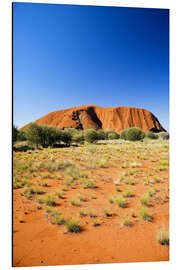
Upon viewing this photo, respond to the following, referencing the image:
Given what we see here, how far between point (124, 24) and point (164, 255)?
3.71 metres

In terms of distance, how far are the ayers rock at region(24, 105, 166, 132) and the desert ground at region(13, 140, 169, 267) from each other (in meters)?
1.00

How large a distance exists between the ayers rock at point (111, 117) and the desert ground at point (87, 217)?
100cm

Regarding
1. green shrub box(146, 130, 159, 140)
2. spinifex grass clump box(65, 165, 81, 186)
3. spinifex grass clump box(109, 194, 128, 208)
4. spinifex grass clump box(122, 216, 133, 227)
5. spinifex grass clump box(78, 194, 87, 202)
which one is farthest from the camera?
green shrub box(146, 130, 159, 140)

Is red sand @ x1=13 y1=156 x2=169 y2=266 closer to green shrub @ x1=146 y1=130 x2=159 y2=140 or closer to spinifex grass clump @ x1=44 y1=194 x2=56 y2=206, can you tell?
spinifex grass clump @ x1=44 y1=194 x2=56 y2=206

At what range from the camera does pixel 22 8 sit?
7.14 feet

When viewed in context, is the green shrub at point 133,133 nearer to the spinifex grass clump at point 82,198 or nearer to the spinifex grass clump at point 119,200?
the spinifex grass clump at point 119,200

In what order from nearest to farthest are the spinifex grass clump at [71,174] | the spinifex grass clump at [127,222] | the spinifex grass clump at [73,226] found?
1. the spinifex grass clump at [73,226]
2. the spinifex grass clump at [127,222]
3. the spinifex grass clump at [71,174]

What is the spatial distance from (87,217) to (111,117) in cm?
229

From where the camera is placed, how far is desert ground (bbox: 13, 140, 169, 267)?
1.75 metres

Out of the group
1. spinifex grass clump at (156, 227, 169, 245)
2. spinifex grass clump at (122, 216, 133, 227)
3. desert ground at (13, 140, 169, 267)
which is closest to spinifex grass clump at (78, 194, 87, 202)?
desert ground at (13, 140, 169, 267)

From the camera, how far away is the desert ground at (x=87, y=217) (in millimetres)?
1755

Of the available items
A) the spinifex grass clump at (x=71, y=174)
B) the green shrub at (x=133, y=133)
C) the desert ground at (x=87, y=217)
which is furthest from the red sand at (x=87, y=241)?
the green shrub at (x=133, y=133)
